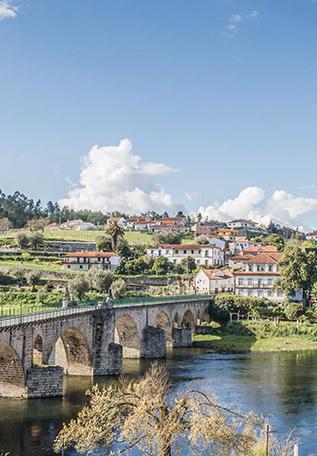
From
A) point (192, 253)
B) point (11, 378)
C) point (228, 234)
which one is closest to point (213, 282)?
point (192, 253)

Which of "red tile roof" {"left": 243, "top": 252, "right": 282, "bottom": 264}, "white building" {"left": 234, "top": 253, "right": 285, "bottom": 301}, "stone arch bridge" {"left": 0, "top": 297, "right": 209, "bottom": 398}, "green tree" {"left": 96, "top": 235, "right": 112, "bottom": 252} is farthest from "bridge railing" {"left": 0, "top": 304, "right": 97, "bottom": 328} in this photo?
"green tree" {"left": 96, "top": 235, "right": 112, "bottom": 252}

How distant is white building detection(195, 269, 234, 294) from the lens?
11044cm

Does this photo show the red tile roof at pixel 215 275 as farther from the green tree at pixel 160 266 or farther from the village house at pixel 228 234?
the village house at pixel 228 234

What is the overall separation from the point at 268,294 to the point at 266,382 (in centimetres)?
4950

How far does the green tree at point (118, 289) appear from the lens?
96625 millimetres

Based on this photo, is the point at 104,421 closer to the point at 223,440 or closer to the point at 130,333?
the point at 223,440

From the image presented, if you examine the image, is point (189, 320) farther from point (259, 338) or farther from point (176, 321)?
point (259, 338)

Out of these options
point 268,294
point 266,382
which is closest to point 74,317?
point 266,382

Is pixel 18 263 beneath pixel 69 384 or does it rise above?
above

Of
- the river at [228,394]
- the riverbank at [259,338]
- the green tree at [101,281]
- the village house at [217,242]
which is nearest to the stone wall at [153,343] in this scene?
the river at [228,394]

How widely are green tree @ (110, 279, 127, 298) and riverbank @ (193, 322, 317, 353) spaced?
47.4 feet

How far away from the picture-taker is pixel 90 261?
124562 millimetres

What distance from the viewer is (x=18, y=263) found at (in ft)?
396

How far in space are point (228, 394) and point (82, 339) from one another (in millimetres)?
14452
